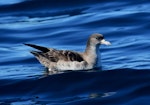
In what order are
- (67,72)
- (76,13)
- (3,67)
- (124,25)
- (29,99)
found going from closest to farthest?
1. (29,99)
2. (67,72)
3. (3,67)
4. (124,25)
5. (76,13)

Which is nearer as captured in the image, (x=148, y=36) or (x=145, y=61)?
(x=145, y=61)

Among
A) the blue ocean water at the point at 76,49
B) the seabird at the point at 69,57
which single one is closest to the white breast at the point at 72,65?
the seabird at the point at 69,57

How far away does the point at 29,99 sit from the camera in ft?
Answer: 44.7

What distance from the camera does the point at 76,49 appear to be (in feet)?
62.5

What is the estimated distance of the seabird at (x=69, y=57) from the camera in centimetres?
1606

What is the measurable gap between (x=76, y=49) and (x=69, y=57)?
2994 millimetres

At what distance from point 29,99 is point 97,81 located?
4.98 ft

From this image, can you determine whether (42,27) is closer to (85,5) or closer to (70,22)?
(70,22)

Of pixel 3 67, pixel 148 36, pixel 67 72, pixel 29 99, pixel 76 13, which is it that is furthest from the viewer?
pixel 76 13

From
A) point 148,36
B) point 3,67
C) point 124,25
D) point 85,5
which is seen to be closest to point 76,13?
point 85,5

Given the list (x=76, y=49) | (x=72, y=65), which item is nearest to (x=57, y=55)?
(x=72, y=65)

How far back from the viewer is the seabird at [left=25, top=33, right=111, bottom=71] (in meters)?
16.1

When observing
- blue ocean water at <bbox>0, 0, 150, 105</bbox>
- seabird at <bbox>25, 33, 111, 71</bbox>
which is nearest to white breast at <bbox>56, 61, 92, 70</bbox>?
seabird at <bbox>25, 33, 111, 71</bbox>

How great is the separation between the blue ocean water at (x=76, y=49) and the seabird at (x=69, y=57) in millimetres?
309
